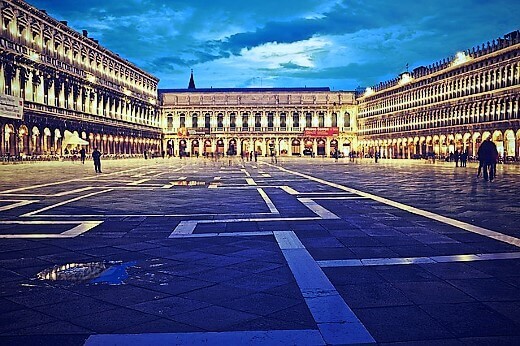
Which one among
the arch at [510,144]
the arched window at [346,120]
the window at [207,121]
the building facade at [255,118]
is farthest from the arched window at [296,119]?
the arch at [510,144]

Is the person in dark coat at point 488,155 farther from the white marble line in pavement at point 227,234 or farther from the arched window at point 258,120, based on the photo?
the arched window at point 258,120

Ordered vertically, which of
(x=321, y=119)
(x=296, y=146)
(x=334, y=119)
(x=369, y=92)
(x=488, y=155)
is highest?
(x=369, y=92)

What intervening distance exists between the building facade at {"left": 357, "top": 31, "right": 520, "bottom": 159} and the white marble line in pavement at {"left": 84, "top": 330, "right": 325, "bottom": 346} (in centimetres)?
4803

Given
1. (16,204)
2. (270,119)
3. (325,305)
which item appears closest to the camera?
(325,305)

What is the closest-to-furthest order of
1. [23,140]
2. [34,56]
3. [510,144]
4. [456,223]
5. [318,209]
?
[456,223] → [318,209] → [23,140] → [34,56] → [510,144]

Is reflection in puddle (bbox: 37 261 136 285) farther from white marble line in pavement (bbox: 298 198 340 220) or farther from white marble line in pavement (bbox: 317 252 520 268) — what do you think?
white marble line in pavement (bbox: 298 198 340 220)

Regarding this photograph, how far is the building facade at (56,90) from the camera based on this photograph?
Answer: 38.6m

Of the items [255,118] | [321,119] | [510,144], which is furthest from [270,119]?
[510,144]

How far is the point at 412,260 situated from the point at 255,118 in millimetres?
93102

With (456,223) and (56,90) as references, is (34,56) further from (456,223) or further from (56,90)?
(456,223)

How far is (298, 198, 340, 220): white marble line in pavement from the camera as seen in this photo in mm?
8633

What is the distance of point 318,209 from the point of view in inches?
381

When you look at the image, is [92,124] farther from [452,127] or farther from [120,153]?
[452,127]

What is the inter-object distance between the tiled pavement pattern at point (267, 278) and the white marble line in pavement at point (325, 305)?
1cm
